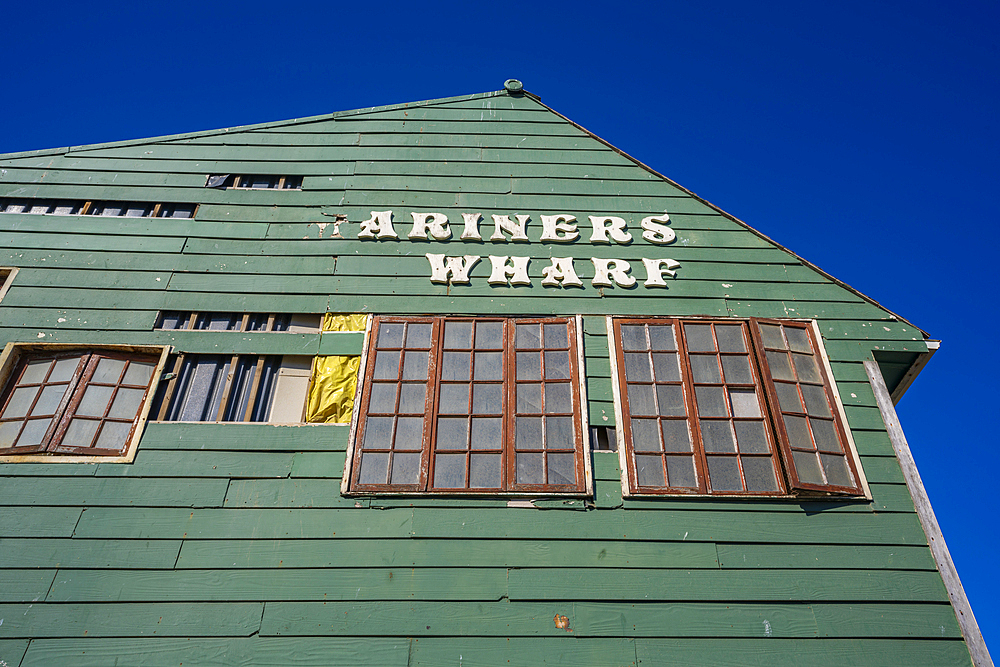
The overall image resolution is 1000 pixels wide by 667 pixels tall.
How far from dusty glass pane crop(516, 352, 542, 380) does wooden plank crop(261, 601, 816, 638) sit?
2.04 m

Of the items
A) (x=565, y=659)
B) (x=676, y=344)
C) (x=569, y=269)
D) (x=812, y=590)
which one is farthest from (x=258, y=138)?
(x=812, y=590)

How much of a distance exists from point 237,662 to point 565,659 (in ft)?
7.74

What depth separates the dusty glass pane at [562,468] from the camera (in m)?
5.48

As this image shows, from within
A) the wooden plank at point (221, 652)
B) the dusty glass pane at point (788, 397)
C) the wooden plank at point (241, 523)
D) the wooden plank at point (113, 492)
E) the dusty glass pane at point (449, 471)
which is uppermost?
the dusty glass pane at point (788, 397)

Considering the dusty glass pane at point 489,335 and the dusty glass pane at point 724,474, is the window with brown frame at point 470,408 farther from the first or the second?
the dusty glass pane at point 724,474

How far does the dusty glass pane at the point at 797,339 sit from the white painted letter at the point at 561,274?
2.16 m

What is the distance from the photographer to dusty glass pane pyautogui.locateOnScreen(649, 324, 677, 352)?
251 inches

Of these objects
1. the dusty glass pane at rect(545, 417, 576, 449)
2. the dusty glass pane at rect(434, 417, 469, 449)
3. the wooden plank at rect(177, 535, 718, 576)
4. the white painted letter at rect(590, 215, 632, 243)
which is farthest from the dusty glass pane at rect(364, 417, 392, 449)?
the white painted letter at rect(590, 215, 632, 243)

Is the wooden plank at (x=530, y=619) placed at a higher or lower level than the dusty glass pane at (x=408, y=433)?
lower

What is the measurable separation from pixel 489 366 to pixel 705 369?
81.9 inches

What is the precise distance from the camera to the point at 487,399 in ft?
19.6

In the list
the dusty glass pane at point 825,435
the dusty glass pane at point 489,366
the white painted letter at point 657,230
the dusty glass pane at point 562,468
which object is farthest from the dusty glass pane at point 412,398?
the dusty glass pane at point 825,435

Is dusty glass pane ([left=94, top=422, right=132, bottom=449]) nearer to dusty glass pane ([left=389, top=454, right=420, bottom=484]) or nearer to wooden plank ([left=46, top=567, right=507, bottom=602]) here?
wooden plank ([left=46, top=567, right=507, bottom=602])

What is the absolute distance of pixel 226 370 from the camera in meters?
6.21
